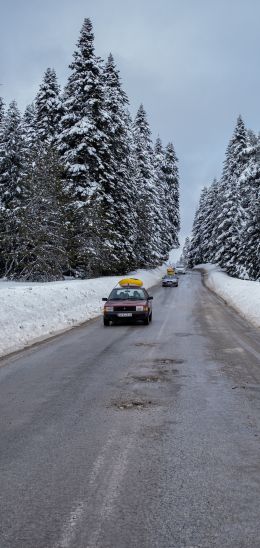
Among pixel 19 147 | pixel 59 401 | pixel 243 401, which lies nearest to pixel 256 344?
pixel 243 401

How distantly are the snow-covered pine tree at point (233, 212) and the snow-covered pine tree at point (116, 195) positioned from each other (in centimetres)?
1192

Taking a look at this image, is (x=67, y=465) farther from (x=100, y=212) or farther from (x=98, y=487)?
(x=100, y=212)

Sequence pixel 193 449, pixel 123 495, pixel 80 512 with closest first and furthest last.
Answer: pixel 80 512
pixel 123 495
pixel 193 449

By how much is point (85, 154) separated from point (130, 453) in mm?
30744

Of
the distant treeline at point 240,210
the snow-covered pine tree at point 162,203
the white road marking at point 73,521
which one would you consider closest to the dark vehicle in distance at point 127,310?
the white road marking at point 73,521

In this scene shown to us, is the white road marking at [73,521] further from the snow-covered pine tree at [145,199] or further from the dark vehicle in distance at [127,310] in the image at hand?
the snow-covered pine tree at [145,199]

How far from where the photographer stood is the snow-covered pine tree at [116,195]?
3369cm

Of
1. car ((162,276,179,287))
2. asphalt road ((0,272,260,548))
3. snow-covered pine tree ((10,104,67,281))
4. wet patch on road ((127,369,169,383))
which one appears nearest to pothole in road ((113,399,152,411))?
asphalt road ((0,272,260,548))

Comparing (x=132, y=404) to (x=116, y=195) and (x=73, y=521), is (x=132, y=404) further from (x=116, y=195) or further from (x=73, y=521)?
(x=116, y=195)

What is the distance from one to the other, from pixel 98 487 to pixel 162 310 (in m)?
18.7

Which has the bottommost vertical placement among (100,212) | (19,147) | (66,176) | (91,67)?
(100,212)

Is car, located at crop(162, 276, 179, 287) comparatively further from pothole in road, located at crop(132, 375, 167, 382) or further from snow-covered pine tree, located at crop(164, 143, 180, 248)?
snow-covered pine tree, located at crop(164, 143, 180, 248)

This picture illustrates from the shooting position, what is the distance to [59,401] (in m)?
6.52

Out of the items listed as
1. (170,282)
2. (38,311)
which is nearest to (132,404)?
(38,311)
